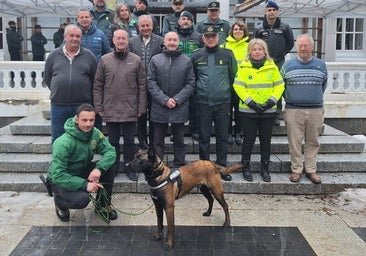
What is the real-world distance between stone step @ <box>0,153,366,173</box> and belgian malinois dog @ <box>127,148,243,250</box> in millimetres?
1676

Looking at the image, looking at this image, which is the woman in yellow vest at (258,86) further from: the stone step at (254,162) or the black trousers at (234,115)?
the stone step at (254,162)

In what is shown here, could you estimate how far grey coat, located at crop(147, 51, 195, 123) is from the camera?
17.9ft

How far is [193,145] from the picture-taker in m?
6.58

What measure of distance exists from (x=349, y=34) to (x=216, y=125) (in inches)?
425

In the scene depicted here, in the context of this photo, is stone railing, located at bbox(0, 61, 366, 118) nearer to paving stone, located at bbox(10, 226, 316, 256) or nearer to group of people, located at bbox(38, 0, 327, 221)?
group of people, located at bbox(38, 0, 327, 221)

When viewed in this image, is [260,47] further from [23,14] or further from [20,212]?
[23,14]

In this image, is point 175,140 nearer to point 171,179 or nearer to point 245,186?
point 245,186

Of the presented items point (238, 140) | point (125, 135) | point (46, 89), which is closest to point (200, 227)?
point (125, 135)

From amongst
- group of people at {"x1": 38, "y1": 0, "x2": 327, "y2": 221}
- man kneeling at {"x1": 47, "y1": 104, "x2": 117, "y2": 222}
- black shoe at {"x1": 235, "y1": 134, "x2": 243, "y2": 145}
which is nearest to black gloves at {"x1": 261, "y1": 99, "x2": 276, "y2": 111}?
group of people at {"x1": 38, "y1": 0, "x2": 327, "y2": 221}

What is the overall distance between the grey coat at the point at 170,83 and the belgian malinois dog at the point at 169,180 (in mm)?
1156

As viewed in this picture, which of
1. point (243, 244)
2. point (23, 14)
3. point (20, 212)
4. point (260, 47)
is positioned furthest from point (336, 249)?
point (23, 14)

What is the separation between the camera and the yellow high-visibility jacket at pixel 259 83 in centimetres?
552

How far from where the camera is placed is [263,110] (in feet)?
18.1

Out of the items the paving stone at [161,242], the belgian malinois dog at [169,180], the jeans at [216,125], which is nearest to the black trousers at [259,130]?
the jeans at [216,125]
